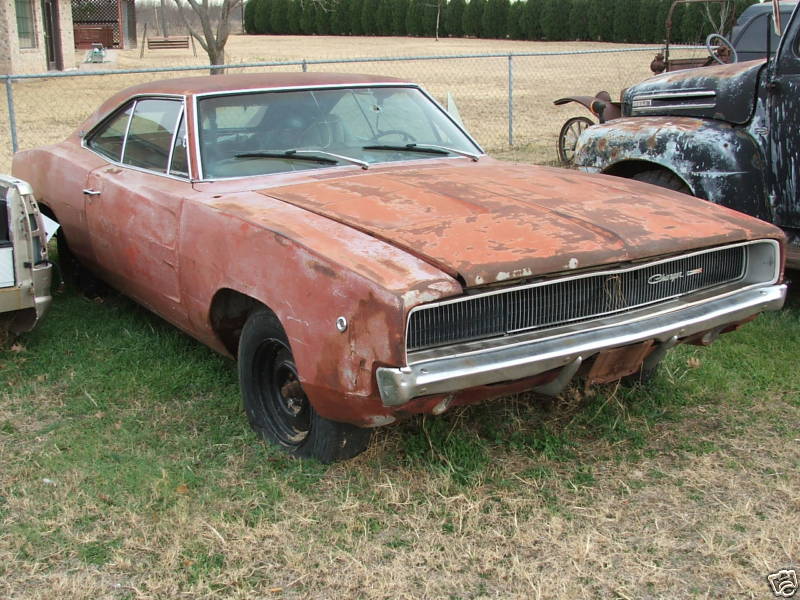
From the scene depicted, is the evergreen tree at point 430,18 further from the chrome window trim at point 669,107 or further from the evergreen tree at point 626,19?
the chrome window trim at point 669,107

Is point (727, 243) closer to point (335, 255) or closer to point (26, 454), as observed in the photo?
point (335, 255)

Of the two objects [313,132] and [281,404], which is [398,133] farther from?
[281,404]

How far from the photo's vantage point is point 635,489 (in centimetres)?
349

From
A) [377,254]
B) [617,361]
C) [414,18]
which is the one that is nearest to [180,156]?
[377,254]

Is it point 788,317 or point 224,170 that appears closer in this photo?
point 224,170

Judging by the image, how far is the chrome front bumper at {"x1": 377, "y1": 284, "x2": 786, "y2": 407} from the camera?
2916 millimetres

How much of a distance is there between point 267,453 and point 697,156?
129 inches

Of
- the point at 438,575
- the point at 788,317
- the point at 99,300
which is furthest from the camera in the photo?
the point at 99,300

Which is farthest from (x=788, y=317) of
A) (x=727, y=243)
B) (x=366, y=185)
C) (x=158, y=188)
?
(x=158, y=188)

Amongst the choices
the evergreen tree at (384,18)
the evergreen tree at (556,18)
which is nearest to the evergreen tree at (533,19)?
the evergreen tree at (556,18)

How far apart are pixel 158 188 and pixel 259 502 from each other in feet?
5.62

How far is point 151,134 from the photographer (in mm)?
4762

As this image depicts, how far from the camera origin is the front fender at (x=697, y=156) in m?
5.29

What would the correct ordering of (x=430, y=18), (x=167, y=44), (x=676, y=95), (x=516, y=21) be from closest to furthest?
(x=676, y=95)
(x=167, y=44)
(x=516, y=21)
(x=430, y=18)
